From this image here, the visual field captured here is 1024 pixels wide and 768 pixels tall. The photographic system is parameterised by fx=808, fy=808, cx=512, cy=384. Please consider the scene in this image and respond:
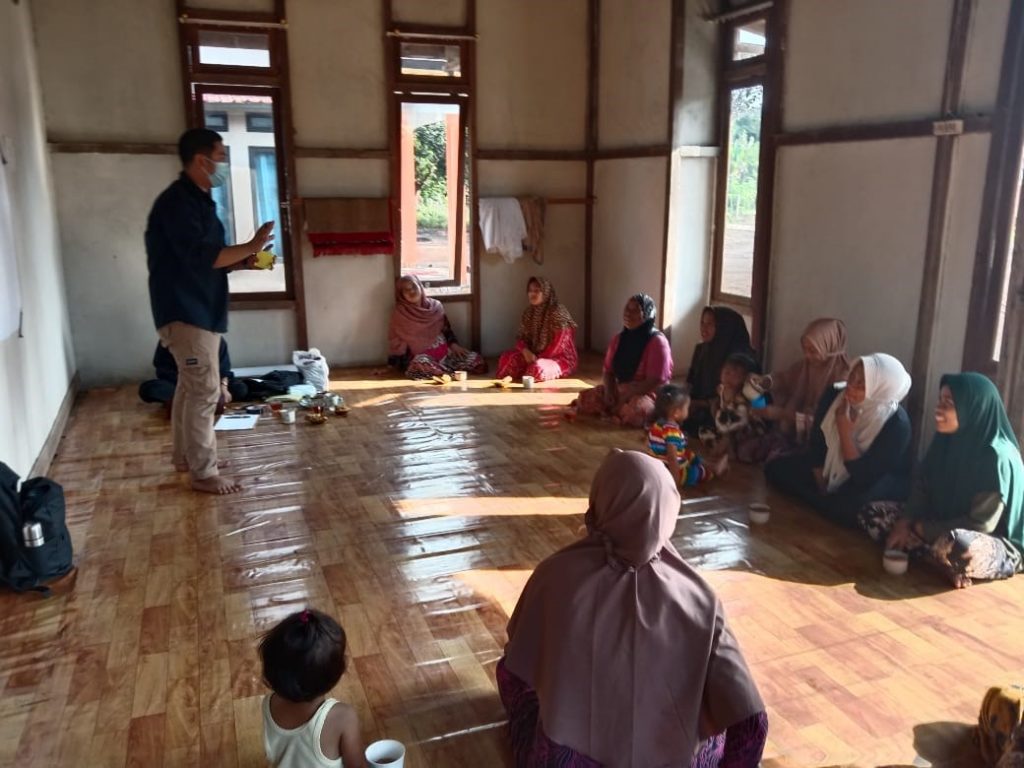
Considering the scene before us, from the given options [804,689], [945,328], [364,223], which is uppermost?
[364,223]

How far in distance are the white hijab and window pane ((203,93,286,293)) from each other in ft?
13.8

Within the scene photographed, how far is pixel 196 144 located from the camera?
338 centimetres

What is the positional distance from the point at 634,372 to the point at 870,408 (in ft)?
Answer: 5.75

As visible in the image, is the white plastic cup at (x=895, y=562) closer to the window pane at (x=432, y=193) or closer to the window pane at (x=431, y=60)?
the window pane at (x=432, y=193)

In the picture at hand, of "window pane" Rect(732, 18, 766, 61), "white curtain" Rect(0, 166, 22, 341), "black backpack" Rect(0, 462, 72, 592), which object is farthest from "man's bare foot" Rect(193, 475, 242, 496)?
"window pane" Rect(732, 18, 766, 61)

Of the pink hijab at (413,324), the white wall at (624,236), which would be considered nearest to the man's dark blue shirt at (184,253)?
the pink hijab at (413,324)

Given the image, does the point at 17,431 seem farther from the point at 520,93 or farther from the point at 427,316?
the point at 520,93

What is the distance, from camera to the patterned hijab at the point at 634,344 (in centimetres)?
498

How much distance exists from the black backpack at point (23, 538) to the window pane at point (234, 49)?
4.03 meters

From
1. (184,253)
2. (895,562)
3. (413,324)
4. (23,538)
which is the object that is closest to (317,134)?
(413,324)

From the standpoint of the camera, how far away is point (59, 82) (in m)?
5.57

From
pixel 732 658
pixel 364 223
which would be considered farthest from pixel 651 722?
pixel 364 223

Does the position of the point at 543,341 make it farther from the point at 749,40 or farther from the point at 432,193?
the point at 749,40

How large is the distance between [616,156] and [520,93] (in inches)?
37.9
